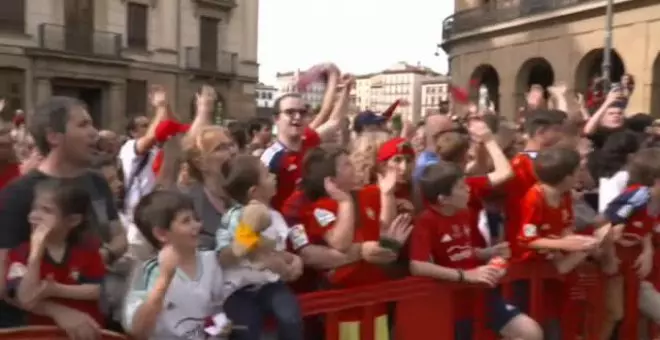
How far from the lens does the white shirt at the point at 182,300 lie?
11.1 feet

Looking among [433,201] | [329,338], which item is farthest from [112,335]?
[433,201]

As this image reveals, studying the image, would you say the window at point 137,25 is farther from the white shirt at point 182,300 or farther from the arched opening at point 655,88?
the white shirt at point 182,300

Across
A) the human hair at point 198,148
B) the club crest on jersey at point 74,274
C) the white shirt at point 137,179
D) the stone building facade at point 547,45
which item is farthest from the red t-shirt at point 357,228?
the stone building facade at point 547,45

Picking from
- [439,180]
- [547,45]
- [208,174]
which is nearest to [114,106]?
[547,45]

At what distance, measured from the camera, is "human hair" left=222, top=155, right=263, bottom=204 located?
410cm

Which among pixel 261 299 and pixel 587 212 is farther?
pixel 587 212

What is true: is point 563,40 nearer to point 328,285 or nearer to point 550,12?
point 550,12

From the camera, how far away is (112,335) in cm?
337

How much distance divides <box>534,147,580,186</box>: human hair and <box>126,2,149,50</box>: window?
3020 cm

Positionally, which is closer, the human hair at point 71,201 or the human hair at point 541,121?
the human hair at point 71,201

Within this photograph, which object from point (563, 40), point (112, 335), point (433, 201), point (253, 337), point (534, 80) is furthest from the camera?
point (534, 80)

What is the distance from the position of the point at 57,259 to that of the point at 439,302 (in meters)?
2.09

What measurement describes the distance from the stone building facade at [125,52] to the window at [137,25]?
0.13 feet

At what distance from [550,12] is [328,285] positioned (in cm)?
2606
